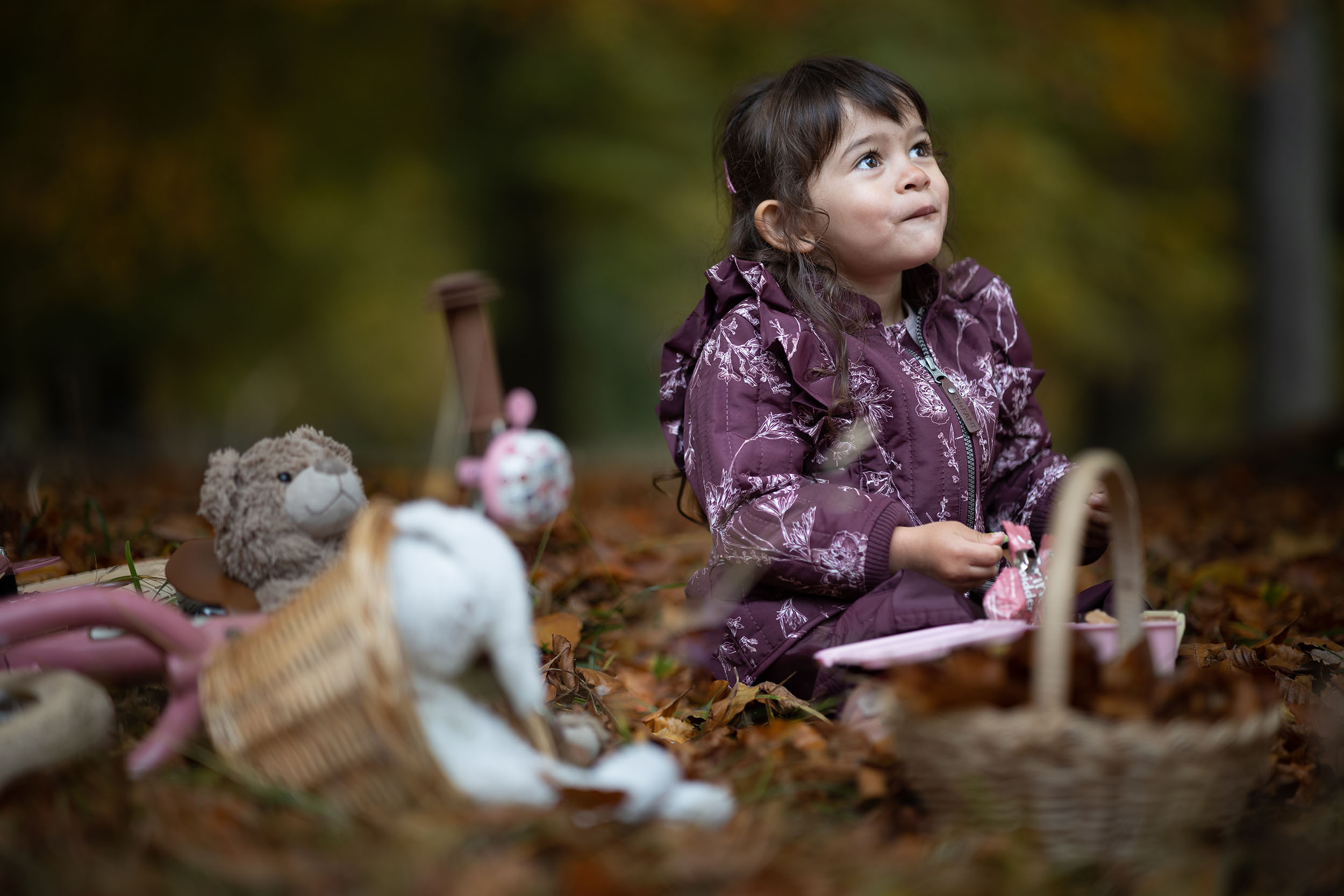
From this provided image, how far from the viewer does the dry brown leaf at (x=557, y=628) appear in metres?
2.75

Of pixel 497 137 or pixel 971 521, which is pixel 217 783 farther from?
pixel 497 137

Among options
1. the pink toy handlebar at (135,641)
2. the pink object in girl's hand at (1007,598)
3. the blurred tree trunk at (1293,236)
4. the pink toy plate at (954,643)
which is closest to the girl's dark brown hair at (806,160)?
the pink object in girl's hand at (1007,598)

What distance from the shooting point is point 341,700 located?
5.05 ft

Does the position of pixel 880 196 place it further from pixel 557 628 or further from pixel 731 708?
pixel 557 628

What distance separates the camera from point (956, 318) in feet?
9.17

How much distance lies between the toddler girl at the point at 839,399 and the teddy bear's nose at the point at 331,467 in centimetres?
75

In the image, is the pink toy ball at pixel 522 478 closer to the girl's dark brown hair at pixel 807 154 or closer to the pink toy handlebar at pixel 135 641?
the pink toy handlebar at pixel 135 641

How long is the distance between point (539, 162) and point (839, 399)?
24.9ft

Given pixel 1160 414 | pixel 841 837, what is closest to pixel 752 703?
pixel 841 837

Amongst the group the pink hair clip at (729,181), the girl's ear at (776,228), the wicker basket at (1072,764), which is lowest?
the wicker basket at (1072,764)

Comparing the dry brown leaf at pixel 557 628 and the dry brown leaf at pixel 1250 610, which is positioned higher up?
the dry brown leaf at pixel 557 628

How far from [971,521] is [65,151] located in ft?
26.0

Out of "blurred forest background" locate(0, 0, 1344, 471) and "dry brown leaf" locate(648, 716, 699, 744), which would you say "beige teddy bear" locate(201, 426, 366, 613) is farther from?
"blurred forest background" locate(0, 0, 1344, 471)

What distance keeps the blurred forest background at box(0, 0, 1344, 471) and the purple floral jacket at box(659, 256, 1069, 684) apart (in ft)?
15.8
